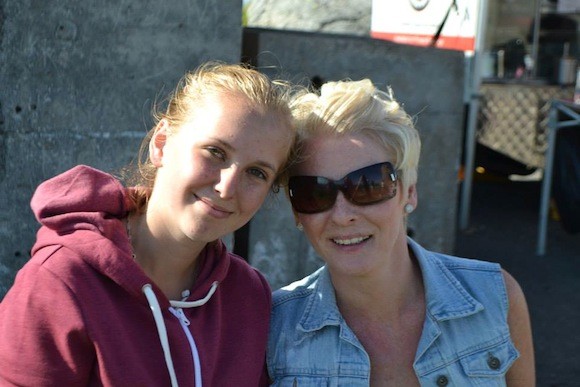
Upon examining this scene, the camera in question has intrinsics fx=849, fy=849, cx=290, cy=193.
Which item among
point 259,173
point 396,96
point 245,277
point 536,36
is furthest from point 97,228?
point 536,36

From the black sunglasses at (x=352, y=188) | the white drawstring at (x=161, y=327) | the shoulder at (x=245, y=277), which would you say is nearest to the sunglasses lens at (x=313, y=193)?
the black sunglasses at (x=352, y=188)

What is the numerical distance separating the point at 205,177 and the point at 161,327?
14.3 inches

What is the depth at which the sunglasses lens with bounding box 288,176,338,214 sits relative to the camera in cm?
226

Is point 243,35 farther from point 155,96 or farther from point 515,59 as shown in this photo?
point 515,59

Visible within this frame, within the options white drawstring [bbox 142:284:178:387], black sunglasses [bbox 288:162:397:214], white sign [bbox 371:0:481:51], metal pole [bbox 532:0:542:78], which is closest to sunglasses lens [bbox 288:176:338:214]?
black sunglasses [bbox 288:162:397:214]

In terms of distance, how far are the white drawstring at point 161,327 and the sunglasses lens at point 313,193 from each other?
1.72 ft

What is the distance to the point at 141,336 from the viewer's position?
77.1 inches

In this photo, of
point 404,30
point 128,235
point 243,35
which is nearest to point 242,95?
point 128,235

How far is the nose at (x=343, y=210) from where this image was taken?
2.25 meters

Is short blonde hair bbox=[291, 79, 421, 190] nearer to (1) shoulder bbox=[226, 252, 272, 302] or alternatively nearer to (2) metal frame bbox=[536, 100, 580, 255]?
(1) shoulder bbox=[226, 252, 272, 302]

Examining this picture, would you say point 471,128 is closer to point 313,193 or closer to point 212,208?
point 313,193

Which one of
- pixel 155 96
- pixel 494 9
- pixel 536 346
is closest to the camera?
pixel 155 96

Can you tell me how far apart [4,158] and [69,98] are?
1.25ft

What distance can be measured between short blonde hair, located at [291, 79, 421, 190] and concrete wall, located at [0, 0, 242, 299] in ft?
5.57
